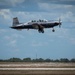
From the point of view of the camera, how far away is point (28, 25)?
93.8 m

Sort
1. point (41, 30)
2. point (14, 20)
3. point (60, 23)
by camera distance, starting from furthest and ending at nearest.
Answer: point (14, 20), point (60, 23), point (41, 30)

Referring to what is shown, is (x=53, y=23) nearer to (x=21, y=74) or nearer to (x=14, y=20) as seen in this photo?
(x=14, y=20)

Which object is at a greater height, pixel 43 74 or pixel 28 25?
pixel 28 25

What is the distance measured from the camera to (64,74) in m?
57.9

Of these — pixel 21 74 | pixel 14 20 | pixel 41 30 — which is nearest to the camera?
pixel 21 74

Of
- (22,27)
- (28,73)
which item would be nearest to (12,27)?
(22,27)

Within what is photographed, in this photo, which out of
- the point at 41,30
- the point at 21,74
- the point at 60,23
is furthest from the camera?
the point at 60,23

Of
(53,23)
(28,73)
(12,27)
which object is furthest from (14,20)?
(28,73)

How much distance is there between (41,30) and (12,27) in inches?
446

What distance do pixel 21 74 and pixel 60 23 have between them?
113 ft

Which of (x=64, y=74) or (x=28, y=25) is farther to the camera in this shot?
(x=28, y=25)

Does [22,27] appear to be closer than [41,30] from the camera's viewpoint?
No

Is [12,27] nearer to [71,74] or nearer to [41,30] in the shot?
[41,30]

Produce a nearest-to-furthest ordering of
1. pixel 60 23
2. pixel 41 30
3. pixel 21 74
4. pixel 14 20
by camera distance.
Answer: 1. pixel 21 74
2. pixel 41 30
3. pixel 60 23
4. pixel 14 20
